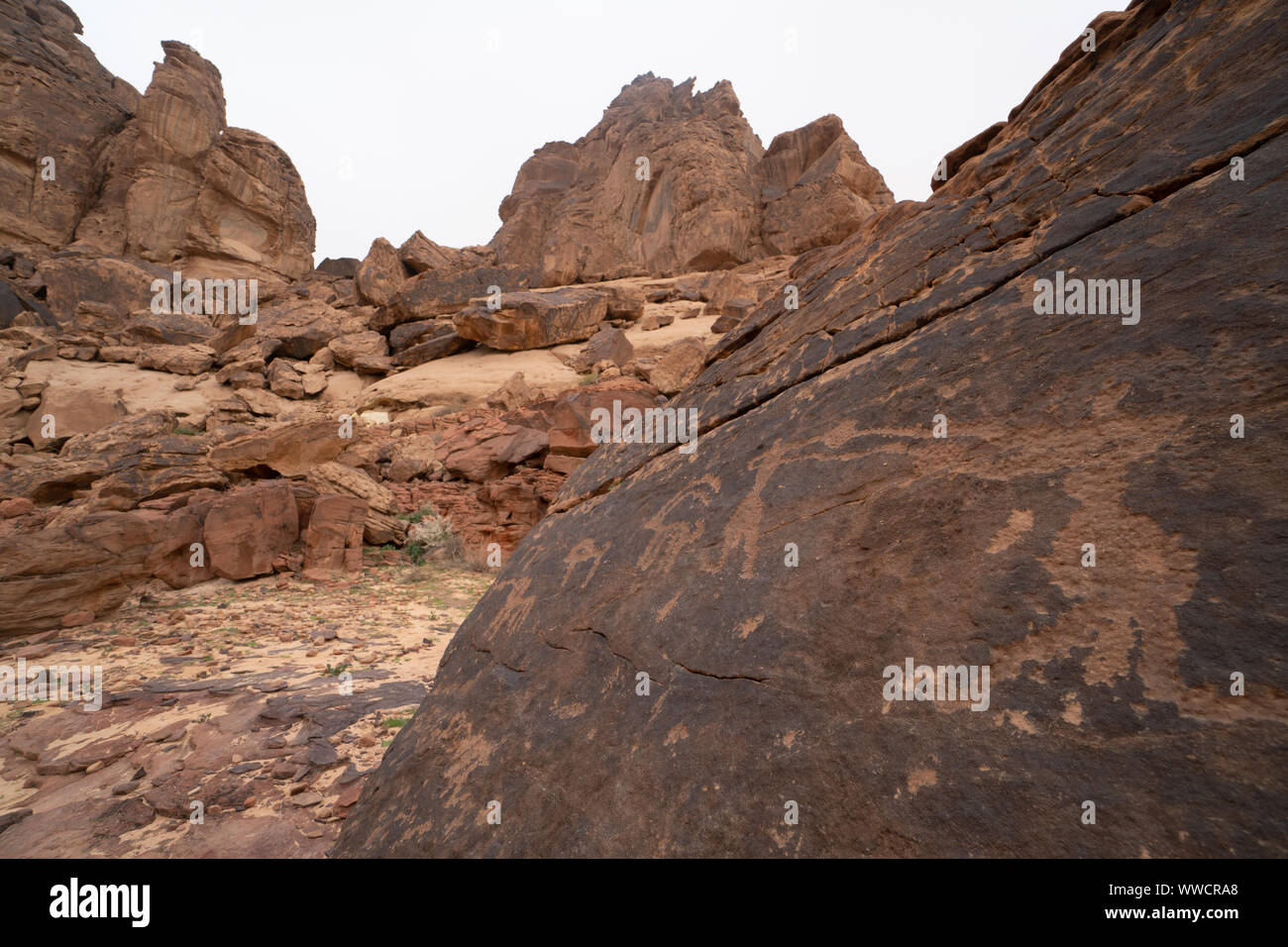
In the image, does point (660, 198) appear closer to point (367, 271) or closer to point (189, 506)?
point (367, 271)

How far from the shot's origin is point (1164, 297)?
1.64m

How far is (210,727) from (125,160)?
35605mm

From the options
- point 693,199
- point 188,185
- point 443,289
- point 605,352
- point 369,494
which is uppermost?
point 188,185

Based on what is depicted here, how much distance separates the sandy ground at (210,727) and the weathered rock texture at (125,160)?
28572 mm

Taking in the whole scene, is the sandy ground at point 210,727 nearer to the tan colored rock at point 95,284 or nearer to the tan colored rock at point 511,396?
the tan colored rock at point 511,396

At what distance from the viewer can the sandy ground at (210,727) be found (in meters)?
3.16

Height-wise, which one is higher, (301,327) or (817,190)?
(817,190)

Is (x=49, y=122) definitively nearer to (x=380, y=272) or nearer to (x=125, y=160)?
(x=125, y=160)

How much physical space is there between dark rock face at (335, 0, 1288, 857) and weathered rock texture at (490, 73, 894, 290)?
23.3 meters

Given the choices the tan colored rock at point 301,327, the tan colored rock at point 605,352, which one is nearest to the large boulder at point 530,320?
the tan colored rock at point 605,352

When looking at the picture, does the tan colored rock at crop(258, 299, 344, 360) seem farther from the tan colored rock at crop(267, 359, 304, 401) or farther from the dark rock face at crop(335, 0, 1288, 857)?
the dark rock face at crop(335, 0, 1288, 857)

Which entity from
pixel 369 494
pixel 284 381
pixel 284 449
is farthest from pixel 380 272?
pixel 369 494

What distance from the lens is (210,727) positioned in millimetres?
4191
